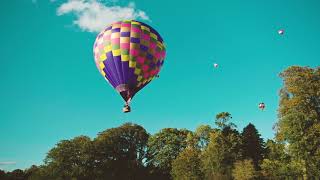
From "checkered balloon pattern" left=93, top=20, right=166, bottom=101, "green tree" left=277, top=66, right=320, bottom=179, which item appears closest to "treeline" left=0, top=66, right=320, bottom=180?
"green tree" left=277, top=66, right=320, bottom=179

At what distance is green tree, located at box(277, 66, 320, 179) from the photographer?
3425 cm

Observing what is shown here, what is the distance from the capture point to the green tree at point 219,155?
52000 millimetres

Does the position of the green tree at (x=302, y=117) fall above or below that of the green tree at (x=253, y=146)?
below

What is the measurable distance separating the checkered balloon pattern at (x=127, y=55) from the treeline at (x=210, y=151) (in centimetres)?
1503

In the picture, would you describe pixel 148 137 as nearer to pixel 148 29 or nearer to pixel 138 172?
pixel 138 172

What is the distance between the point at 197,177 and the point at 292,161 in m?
19.8

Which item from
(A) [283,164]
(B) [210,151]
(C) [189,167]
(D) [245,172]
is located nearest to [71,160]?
(C) [189,167]

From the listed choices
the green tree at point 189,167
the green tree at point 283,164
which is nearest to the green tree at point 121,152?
the green tree at point 189,167

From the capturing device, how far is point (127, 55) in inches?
1148

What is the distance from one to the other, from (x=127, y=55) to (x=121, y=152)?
46.4 meters

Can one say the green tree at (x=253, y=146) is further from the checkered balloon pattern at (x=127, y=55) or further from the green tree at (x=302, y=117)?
the checkered balloon pattern at (x=127, y=55)

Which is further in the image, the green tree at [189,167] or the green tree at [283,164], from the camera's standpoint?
the green tree at [189,167]

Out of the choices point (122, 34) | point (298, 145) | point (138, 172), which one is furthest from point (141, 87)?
point (138, 172)

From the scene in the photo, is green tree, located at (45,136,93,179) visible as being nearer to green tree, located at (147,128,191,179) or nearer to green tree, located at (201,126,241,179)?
green tree, located at (147,128,191,179)
